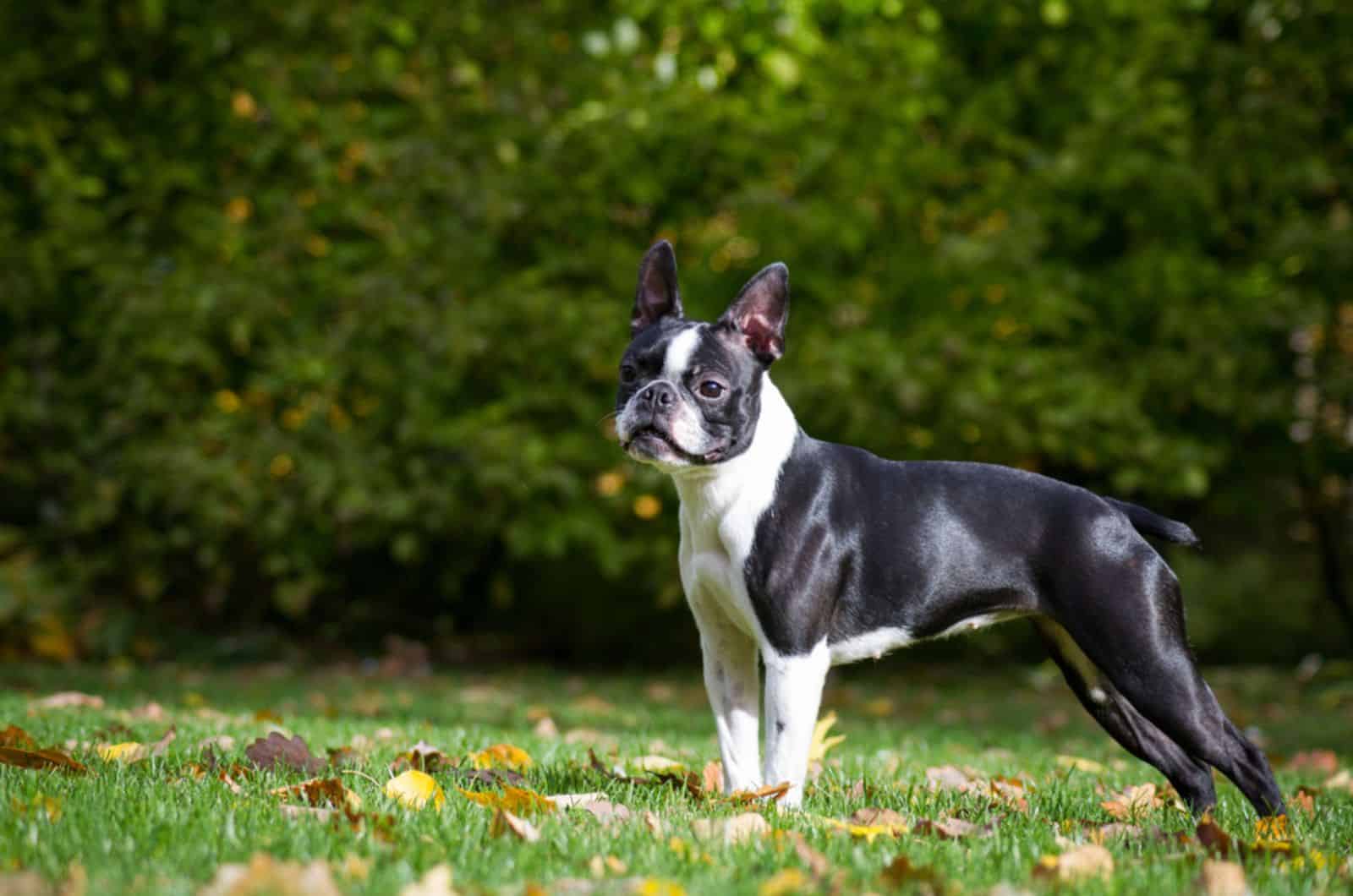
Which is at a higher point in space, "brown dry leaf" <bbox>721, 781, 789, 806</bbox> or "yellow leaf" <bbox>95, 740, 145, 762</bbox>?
"yellow leaf" <bbox>95, 740, 145, 762</bbox>

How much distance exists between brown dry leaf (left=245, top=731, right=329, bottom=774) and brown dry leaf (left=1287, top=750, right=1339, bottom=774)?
4071 mm

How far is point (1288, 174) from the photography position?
9.91 m

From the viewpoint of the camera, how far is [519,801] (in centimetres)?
335

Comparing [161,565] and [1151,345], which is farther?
[161,565]

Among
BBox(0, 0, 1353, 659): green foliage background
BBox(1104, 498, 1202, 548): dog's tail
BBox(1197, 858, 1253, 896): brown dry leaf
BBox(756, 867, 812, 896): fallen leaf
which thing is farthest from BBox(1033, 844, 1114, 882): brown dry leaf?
BBox(0, 0, 1353, 659): green foliage background

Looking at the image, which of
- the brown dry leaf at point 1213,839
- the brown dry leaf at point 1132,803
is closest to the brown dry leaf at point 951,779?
the brown dry leaf at point 1132,803

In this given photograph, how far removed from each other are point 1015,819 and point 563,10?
8.48m

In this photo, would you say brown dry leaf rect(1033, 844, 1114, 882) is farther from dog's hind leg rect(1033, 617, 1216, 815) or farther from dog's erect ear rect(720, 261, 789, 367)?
dog's erect ear rect(720, 261, 789, 367)

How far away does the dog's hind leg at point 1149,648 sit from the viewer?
3.66 m

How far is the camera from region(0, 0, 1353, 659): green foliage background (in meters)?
9.76

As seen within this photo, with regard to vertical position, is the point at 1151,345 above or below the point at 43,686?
above

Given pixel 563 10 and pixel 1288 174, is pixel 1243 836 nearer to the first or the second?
pixel 1288 174

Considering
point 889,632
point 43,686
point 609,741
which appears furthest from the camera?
point 43,686

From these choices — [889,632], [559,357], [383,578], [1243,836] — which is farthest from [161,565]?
[1243,836]
